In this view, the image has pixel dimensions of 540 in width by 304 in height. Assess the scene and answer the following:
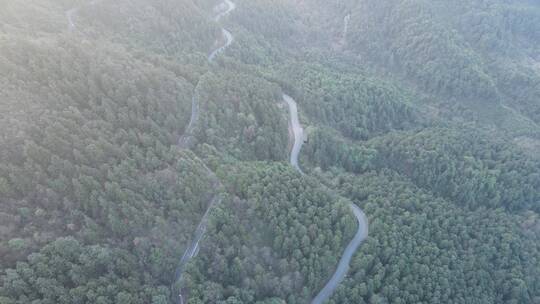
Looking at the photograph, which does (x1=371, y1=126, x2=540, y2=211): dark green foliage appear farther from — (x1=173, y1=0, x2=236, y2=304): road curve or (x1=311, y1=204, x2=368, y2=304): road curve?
(x1=173, y1=0, x2=236, y2=304): road curve

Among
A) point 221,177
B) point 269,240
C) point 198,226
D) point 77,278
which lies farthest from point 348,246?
point 77,278

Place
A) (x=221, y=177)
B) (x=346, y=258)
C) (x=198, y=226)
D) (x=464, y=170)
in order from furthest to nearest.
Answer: (x=464, y=170), (x=346, y=258), (x=221, y=177), (x=198, y=226)

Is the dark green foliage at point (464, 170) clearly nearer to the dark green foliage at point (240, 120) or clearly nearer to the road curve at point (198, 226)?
the dark green foliage at point (240, 120)

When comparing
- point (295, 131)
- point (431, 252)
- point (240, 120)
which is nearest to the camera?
point (431, 252)

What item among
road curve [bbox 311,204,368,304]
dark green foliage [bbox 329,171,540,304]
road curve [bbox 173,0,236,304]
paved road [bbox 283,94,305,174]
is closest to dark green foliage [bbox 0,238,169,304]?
road curve [bbox 173,0,236,304]

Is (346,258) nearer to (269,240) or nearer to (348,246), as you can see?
(348,246)

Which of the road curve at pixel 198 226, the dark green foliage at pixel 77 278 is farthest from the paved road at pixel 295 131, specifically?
the dark green foliage at pixel 77 278

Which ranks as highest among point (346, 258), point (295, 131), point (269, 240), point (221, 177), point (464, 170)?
point (295, 131)

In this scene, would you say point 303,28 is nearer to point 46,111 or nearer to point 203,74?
point 203,74

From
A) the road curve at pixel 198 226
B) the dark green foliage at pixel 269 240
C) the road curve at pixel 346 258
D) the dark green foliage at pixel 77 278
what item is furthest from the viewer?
the road curve at pixel 346 258
